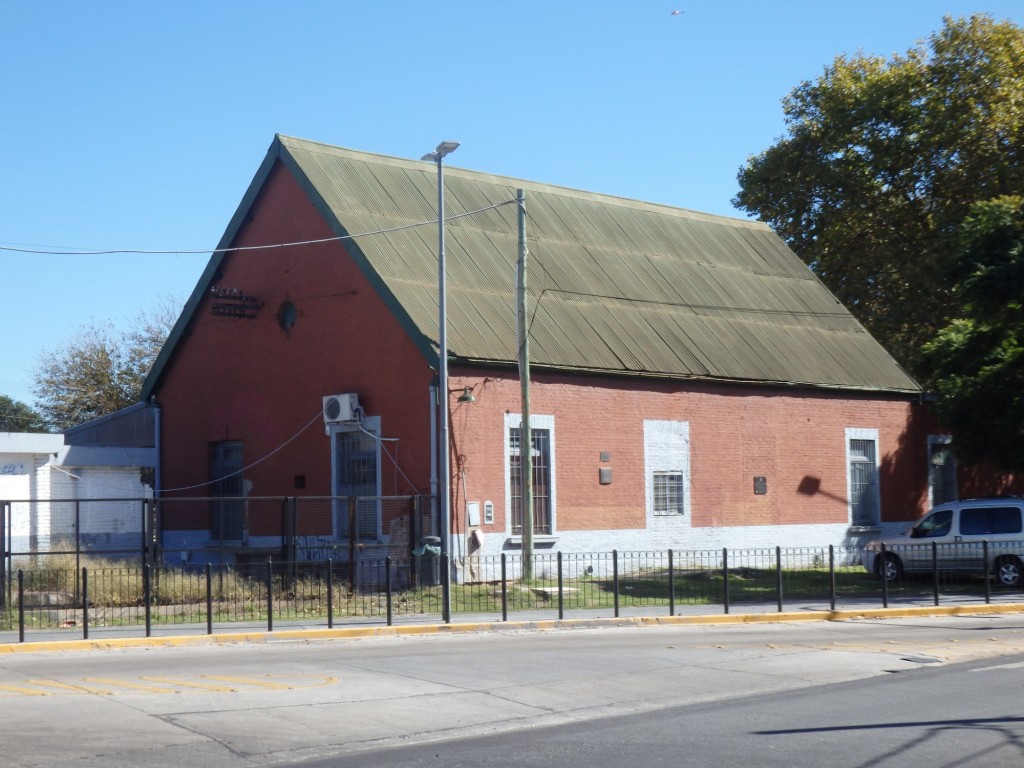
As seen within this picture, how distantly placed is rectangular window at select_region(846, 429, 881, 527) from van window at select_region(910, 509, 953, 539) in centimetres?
638

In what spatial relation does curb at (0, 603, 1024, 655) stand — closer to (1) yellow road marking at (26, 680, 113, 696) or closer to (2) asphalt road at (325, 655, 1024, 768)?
(1) yellow road marking at (26, 680, 113, 696)

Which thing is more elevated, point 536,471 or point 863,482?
point 536,471

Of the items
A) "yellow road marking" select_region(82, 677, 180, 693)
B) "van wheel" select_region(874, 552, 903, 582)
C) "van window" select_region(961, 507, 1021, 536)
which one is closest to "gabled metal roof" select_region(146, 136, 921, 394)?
"van wheel" select_region(874, 552, 903, 582)

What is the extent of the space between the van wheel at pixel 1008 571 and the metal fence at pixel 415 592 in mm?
156

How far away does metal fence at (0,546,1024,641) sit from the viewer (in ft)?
70.6

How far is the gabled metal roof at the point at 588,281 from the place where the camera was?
2988cm

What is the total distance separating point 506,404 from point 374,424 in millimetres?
A: 3169

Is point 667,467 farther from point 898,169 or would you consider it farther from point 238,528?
point 898,169

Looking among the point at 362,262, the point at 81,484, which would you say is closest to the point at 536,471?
the point at 362,262

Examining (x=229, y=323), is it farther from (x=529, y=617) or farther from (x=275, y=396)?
(x=529, y=617)

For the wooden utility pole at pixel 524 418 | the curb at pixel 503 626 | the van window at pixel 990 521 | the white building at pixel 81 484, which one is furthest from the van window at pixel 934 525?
the white building at pixel 81 484

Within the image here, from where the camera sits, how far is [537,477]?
95.1ft

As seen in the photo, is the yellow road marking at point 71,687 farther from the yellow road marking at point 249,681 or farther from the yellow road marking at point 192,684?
the yellow road marking at point 249,681

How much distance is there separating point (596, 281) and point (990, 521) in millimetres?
11921
